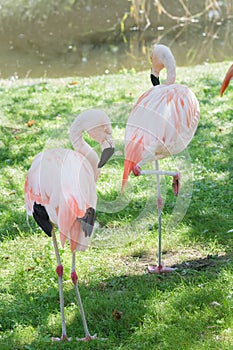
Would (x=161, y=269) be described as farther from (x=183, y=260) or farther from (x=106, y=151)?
(x=106, y=151)

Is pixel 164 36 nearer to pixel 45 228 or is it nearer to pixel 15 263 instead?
pixel 15 263

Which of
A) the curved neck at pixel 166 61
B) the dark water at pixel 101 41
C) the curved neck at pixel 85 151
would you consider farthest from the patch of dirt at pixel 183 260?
the dark water at pixel 101 41

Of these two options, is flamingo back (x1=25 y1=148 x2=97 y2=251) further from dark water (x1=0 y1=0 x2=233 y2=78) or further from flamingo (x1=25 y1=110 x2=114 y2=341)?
dark water (x1=0 y1=0 x2=233 y2=78)

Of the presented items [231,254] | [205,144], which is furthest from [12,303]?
[205,144]

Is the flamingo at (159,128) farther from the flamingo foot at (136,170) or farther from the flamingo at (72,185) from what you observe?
the flamingo at (72,185)

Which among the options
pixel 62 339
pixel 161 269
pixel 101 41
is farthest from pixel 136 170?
pixel 101 41

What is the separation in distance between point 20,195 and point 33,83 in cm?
406

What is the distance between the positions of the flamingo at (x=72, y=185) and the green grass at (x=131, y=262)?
11 cm

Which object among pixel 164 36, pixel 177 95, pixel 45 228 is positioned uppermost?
pixel 177 95

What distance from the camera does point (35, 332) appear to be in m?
3.77

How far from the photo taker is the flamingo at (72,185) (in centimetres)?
344

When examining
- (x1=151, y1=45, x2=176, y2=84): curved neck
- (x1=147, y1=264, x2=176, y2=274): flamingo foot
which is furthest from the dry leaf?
(x1=147, y1=264, x2=176, y2=274): flamingo foot

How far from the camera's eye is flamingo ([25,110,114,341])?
344cm

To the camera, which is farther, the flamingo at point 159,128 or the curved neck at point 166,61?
the curved neck at point 166,61
